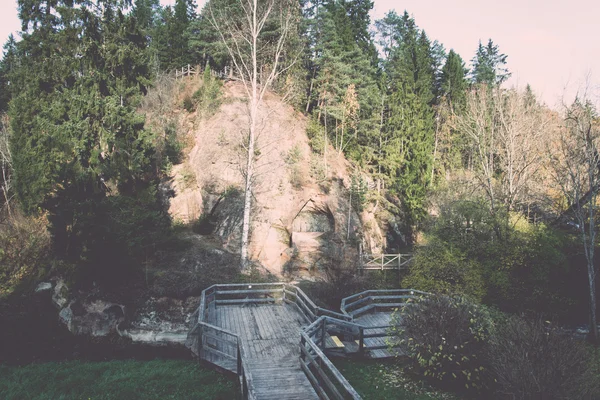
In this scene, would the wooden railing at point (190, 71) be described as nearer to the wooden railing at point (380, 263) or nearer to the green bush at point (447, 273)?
the wooden railing at point (380, 263)

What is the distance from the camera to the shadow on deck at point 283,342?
26.5 ft

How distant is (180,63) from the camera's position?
138 feet

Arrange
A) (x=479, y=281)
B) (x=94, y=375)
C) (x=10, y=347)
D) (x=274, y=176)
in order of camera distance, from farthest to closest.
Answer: (x=274, y=176), (x=479, y=281), (x=10, y=347), (x=94, y=375)

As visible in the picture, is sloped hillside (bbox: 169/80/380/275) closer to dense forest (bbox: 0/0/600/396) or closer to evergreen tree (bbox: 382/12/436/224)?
dense forest (bbox: 0/0/600/396)

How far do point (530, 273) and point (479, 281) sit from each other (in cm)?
258

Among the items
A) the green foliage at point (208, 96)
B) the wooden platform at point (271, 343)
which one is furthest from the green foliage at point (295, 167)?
the wooden platform at point (271, 343)

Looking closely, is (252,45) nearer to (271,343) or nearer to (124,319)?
(124,319)

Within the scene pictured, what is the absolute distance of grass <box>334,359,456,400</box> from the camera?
29.1 feet

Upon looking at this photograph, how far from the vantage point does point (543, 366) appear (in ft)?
24.3

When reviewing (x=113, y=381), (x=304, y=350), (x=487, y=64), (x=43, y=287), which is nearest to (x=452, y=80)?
(x=487, y=64)

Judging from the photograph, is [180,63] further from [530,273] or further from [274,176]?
[530,273]

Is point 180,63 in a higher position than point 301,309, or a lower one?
higher

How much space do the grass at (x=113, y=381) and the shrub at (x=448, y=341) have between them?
5084 millimetres

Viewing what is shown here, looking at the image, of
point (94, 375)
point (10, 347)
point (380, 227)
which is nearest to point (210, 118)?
point (380, 227)
